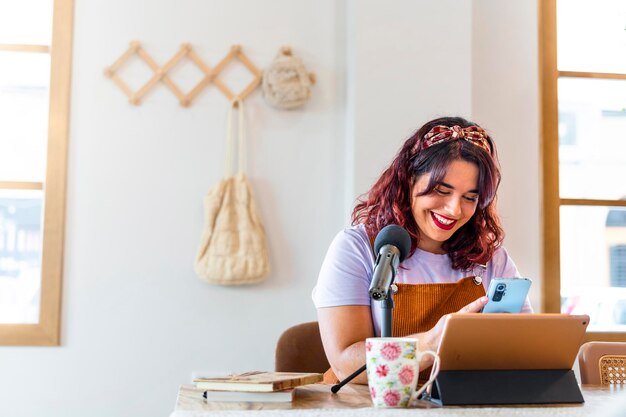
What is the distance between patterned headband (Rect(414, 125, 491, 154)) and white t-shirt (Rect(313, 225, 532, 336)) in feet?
0.87

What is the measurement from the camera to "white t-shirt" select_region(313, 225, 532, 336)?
1.74 metres

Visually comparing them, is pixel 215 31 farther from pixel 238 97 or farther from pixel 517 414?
pixel 517 414

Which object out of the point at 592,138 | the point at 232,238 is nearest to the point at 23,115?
the point at 232,238

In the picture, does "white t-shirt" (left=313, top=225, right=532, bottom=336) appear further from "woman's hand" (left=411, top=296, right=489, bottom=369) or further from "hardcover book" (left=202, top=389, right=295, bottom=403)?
"hardcover book" (left=202, top=389, right=295, bottom=403)

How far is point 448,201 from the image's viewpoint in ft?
6.01

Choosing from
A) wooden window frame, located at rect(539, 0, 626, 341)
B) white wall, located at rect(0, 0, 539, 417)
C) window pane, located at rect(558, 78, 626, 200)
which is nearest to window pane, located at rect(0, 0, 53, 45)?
white wall, located at rect(0, 0, 539, 417)

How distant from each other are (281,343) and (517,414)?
106cm

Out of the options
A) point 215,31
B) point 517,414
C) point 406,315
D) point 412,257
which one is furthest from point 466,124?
point 215,31

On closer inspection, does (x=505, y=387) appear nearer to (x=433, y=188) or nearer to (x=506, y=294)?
(x=506, y=294)

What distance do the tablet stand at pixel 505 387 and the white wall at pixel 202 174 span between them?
1.73 meters

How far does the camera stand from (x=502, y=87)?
3166mm

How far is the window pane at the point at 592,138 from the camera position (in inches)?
127

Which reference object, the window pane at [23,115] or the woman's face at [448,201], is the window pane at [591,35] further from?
the window pane at [23,115]

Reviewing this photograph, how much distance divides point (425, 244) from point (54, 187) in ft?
5.36
